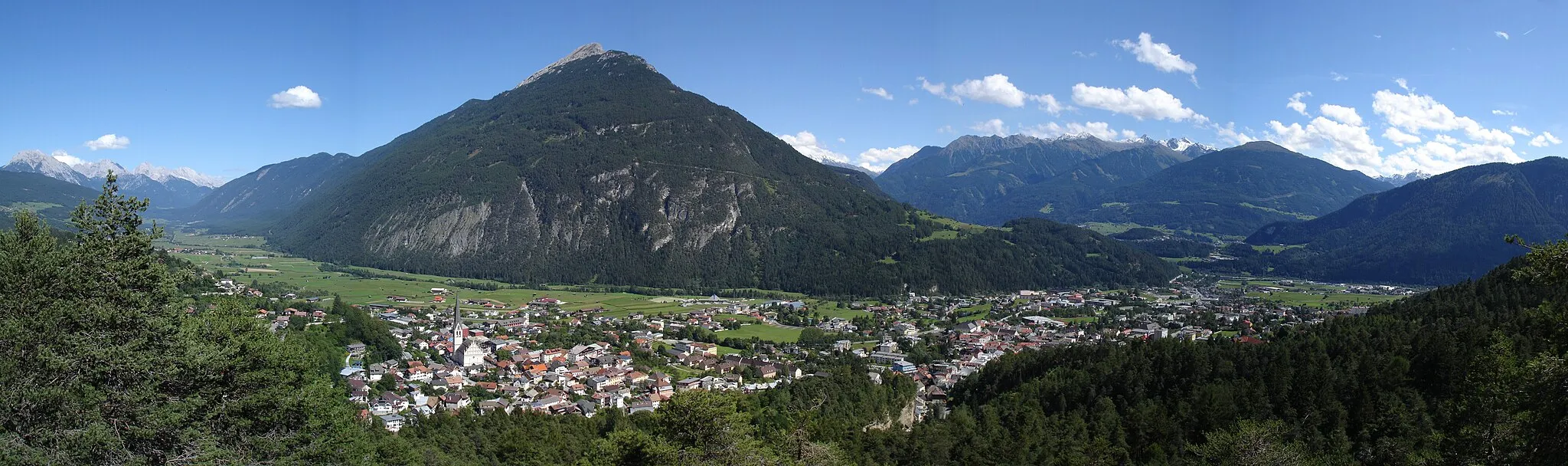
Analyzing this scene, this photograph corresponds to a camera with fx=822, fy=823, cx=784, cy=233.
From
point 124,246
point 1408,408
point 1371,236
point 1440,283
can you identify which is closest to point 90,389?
point 124,246

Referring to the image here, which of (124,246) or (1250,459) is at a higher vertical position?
(124,246)

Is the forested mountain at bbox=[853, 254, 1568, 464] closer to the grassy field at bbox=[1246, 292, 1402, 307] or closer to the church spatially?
the church

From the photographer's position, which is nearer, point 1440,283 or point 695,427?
point 695,427

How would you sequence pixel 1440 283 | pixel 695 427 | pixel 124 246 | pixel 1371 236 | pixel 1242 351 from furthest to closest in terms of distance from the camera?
pixel 1371 236, pixel 1440 283, pixel 1242 351, pixel 695 427, pixel 124 246

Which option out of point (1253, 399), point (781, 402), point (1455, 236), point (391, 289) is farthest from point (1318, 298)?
point (391, 289)

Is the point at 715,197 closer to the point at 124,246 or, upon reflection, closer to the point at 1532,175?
the point at 124,246

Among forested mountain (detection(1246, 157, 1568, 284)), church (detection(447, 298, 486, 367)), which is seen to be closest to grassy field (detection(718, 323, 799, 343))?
church (detection(447, 298, 486, 367))

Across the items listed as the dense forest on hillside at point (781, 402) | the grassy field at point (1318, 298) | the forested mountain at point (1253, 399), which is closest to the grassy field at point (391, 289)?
the dense forest on hillside at point (781, 402)

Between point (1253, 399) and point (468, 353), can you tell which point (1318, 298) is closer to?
point (1253, 399)
